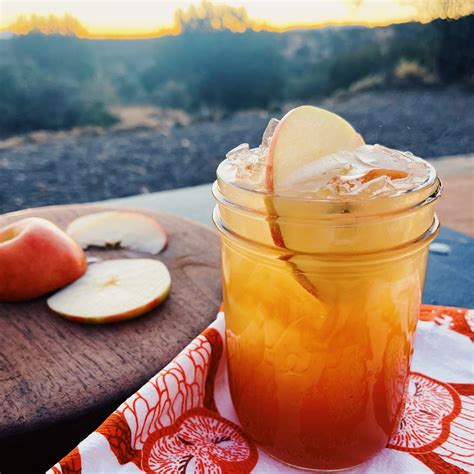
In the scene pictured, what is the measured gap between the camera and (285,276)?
0.48 meters

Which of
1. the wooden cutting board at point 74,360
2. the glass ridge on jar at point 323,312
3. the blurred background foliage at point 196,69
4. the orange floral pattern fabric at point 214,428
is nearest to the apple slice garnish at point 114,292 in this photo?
the wooden cutting board at point 74,360

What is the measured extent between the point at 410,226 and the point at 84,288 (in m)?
0.58

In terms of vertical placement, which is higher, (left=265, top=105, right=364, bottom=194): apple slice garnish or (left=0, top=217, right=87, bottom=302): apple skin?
(left=265, top=105, right=364, bottom=194): apple slice garnish

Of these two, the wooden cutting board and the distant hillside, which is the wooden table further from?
the distant hillside

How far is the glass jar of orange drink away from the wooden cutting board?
0.64ft

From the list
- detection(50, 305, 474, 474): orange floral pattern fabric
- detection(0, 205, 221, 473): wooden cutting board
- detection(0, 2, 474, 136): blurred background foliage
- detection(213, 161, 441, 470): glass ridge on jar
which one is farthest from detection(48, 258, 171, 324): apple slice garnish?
detection(0, 2, 474, 136): blurred background foliage

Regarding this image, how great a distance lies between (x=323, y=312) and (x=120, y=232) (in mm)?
660

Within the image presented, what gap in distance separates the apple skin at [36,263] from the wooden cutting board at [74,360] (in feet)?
0.08

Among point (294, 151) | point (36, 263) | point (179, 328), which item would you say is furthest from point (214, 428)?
point (36, 263)

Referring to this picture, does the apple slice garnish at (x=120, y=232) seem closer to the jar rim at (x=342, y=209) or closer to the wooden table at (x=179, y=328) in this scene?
the wooden table at (x=179, y=328)

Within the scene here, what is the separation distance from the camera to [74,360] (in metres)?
0.71

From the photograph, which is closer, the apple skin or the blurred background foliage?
the apple skin

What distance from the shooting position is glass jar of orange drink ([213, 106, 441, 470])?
443mm

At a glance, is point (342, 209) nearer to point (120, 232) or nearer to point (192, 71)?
point (120, 232)
